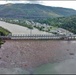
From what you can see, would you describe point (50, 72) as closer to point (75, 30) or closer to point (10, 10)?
point (75, 30)

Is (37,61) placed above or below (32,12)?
above

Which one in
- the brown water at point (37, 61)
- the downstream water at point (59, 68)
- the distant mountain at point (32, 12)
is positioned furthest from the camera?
the distant mountain at point (32, 12)

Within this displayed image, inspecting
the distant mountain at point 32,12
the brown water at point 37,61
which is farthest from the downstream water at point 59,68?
the distant mountain at point 32,12

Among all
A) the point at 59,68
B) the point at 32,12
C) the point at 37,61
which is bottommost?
the point at 32,12

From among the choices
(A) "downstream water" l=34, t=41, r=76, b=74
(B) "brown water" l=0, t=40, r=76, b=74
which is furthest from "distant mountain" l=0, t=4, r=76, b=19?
(A) "downstream water" l=34, t=41, r=76, b=74

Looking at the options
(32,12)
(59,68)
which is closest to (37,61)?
(59,68)

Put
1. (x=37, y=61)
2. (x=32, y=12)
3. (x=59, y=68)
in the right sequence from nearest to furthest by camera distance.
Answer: (x=59, y=68) < (x=37, y=61) < (x=32, y=12)

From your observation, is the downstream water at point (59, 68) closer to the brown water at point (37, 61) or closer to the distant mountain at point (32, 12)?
the brown water at point (37, 61)

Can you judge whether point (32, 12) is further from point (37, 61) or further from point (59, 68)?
point (59, 68)

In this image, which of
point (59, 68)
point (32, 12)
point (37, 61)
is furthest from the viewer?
point (32, 12)

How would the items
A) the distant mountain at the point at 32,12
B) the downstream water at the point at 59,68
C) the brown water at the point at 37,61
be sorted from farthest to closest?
the distant mountain at the point at 32,12
the brown water at the point at 37,61
the downstream water at the point at 59,68

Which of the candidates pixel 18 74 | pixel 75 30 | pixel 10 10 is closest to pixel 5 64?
pixel 18 74

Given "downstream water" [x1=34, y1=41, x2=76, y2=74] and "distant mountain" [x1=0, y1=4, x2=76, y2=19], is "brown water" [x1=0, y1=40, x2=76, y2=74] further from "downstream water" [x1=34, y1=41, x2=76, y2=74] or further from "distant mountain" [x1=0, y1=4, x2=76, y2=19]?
"distant mountain" [x1=0, y1=4, x2=76, y2=19]
